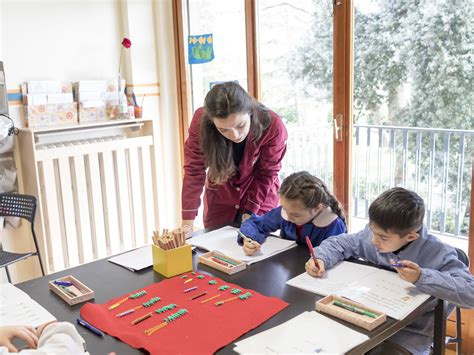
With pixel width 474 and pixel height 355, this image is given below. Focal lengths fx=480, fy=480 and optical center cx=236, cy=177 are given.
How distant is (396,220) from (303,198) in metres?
0.34

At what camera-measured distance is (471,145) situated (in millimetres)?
2086

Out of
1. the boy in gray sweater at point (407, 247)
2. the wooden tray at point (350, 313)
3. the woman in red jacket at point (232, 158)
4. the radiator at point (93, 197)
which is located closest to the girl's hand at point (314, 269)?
the boy in gray sweater at point (407, 247)

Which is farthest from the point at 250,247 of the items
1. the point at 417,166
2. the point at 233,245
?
the point at 417,166

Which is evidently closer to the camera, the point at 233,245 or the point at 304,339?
the point at 304,339

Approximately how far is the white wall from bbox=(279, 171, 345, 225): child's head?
5.84 ft

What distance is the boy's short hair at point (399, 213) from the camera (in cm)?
135

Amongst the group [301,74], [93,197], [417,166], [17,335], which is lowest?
[93,197]

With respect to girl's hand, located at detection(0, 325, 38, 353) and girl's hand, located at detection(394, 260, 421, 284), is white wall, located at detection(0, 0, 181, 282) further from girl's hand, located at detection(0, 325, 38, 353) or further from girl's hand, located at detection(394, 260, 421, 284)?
girl's hand, located at detection(394, 260, 421, 284)

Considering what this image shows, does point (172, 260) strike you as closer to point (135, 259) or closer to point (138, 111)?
point (135, 259)

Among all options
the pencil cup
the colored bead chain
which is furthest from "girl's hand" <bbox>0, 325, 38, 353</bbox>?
the pencil cup

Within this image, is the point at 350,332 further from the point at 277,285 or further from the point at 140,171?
the point at 140,171

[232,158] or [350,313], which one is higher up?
[232,158]

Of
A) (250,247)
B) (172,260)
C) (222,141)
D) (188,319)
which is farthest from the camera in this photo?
(222,141)

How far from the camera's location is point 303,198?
160 cm
